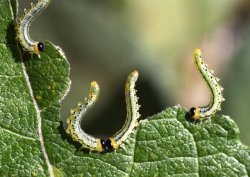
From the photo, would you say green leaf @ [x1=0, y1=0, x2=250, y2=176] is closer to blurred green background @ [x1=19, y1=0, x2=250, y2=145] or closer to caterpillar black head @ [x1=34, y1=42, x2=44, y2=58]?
caterpillar black head @ [x1=34, y1=42, x2=44, y2=58]

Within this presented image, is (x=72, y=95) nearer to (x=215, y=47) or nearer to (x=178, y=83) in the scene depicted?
(x=178, y=83)

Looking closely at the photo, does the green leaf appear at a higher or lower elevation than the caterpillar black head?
lower

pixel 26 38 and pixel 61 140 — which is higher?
pixel 26 38

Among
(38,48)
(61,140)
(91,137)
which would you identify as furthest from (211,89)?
(38,48)

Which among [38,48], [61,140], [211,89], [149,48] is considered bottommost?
[61,140]

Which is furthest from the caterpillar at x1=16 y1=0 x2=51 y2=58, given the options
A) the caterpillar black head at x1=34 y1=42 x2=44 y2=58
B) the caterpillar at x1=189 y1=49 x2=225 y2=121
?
the caterpillar at x1=189 y1=49 x2=225 y2=121

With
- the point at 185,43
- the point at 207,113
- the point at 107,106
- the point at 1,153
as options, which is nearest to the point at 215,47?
the point at 185,43

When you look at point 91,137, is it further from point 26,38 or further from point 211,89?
point 211,89
